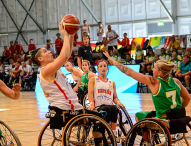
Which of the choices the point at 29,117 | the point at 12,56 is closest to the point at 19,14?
the point at 12,56

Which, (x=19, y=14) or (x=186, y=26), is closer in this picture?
(x=186, y=26)

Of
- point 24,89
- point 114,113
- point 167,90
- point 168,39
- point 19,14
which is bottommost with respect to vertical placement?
point 24,89

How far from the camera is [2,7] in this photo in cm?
2073

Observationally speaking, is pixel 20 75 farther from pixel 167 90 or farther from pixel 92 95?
pixel 167 90

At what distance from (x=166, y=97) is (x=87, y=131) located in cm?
85

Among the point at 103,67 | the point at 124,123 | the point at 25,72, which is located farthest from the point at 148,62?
the point at 124,123

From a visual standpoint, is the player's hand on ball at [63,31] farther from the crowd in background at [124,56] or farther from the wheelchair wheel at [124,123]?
the crowd in background at [124,56]

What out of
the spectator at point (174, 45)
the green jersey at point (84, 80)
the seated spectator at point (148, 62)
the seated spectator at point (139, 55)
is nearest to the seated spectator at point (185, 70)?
the seated spectator at point (148, 62)

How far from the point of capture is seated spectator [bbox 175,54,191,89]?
32.6 ft

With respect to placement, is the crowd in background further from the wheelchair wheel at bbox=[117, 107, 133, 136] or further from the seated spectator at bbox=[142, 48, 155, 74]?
the wheelchair wheel at bbox=[117, 107, 133, 136]

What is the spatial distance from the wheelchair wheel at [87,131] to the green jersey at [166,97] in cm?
54

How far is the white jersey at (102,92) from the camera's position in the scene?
3822 millimetres

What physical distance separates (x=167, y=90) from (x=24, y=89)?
41.7 feet

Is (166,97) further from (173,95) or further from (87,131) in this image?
(87,131)
